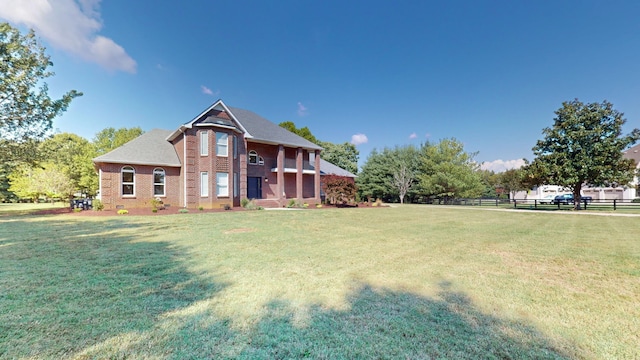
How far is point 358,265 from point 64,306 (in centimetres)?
452

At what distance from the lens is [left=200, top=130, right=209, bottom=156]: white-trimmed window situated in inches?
741

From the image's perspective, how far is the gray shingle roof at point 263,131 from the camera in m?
22.0

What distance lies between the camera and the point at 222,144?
1941 centimetres

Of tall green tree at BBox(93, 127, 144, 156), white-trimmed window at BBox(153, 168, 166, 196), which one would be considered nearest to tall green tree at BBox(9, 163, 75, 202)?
tall green tree at BBox(93, 127, 144, 156)

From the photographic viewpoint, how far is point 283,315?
314 cm

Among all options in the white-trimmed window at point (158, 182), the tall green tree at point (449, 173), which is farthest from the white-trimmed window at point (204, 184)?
the tall green tree at point (449, 173)

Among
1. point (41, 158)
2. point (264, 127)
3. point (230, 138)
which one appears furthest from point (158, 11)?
point (41, 158)

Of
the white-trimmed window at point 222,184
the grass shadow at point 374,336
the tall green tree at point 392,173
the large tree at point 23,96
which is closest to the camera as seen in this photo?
the grass shadow at point 374,336

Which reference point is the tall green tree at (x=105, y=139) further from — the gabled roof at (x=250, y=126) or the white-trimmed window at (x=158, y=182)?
the white-trimmed window at (x=158, y=182)

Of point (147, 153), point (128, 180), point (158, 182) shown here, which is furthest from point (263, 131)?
point (128, 180)

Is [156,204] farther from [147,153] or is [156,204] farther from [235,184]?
[235,184]

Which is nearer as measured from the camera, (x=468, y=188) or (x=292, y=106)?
(x=468, y=188)

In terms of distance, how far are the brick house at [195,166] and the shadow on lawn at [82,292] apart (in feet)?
39.8

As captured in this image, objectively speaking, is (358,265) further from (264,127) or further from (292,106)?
(292,106)
